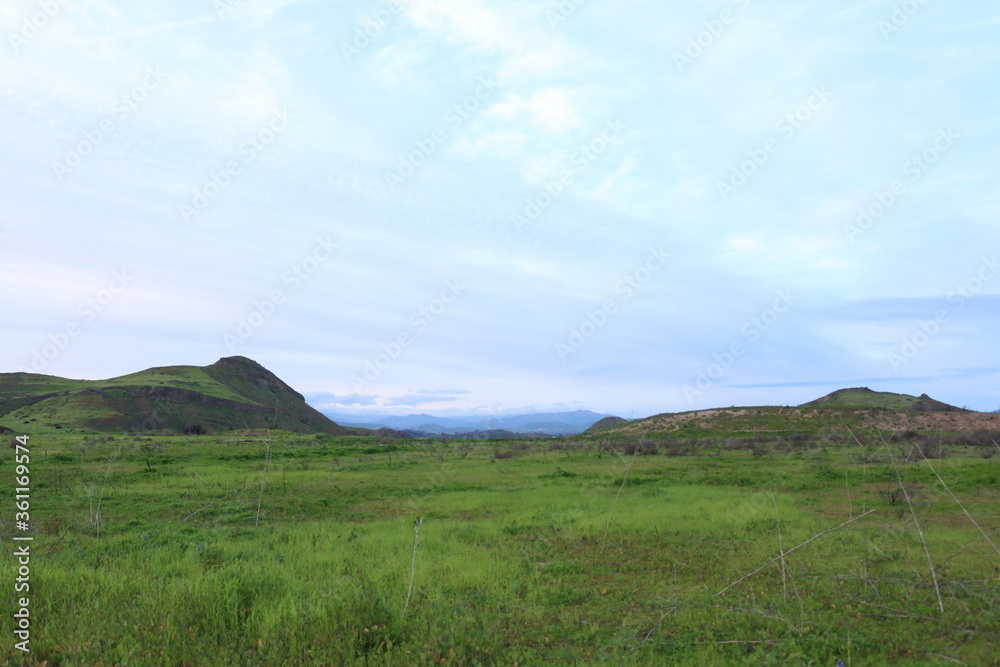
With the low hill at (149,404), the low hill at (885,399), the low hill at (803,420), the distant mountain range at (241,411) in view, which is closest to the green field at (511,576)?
the distant mountain range at (241,411)

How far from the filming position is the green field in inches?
277

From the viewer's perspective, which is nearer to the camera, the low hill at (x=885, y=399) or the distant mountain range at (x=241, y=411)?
the distant mountain range at (x=241, y=411)

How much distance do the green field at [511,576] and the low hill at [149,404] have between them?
6247 cm

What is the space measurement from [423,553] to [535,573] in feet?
9.38

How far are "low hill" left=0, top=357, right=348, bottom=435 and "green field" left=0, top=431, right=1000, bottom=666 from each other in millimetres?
62467

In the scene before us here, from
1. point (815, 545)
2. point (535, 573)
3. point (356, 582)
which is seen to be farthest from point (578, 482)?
point (356, 582)

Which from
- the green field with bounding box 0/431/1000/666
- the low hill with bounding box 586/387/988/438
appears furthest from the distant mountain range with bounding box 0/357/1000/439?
the green field with bounding box 0/431/1000/666

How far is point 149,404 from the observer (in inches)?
4454

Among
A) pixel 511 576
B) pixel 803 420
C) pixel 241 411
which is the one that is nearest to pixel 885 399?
pixel 803 420

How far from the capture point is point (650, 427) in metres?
73.4

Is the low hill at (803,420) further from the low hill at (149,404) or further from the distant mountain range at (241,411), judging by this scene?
the low hill at (149,404)

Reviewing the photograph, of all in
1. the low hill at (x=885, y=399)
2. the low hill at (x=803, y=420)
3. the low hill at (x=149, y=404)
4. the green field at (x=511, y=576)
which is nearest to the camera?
the green field at (x=511, y=576)

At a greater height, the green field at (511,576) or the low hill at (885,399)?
the low hill at (885,399)

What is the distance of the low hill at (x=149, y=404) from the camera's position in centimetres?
9262
